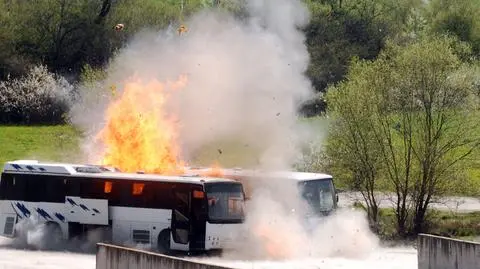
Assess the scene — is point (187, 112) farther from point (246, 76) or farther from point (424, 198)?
point (424, 198)

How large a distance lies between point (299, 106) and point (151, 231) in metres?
11.1

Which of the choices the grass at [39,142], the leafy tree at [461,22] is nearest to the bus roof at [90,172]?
the grass at [39,142]

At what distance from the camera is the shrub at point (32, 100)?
67500 mm

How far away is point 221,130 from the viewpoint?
38.2m

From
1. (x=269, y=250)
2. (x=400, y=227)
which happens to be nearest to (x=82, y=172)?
(x=269, y=250)

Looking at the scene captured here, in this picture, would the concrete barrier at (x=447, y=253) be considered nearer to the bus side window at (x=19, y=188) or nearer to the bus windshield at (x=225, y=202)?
the bus windshield at (x=225, y=202)

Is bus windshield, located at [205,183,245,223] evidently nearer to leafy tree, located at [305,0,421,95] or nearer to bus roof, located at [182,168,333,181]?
bus roof, located at [182,168,333,181]

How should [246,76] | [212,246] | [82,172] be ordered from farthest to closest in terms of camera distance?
[246,76]
[82,172]
[212,246]

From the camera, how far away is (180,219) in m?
29.4

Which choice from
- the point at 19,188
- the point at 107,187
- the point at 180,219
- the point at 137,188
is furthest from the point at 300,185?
the point at 19,188

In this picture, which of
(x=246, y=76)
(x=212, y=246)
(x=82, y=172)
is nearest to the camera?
(x=212, y=246)

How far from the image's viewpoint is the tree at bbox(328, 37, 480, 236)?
37.8m

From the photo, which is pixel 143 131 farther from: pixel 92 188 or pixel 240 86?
pixel 92 188

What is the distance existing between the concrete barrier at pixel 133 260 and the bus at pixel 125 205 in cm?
887
